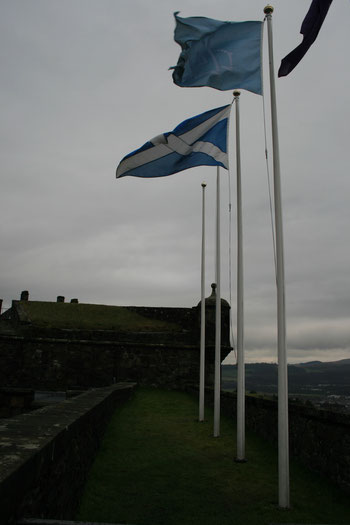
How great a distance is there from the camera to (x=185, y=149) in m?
8.40

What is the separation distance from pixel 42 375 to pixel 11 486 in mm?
23156

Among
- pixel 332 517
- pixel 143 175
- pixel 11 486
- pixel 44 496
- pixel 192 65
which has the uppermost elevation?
pixel 192 65

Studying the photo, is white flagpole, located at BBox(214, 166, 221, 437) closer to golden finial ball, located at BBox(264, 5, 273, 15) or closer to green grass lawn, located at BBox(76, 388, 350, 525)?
green grass lawn, located at BBox(76, 388, 350, 525)

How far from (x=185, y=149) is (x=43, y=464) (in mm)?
6606

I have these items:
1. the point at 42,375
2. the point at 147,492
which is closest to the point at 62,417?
the point at 147,492

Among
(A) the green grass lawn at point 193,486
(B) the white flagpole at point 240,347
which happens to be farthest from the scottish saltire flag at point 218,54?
(A) the green grass lawn at point 193,486

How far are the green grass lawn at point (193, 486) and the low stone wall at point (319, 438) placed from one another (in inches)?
7.5

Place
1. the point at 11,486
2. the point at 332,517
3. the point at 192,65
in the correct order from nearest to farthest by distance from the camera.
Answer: the point at 11,486 → the point at 332,517 → the point at 192,65

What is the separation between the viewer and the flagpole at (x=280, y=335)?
521 centimetres

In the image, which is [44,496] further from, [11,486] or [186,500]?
[186,500]

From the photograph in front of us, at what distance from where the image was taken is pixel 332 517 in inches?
187

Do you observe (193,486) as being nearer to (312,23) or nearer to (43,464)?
(43,464)

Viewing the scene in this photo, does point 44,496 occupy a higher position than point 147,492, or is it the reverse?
point 44,496

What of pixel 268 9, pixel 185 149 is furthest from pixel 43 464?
pixel 268 9
